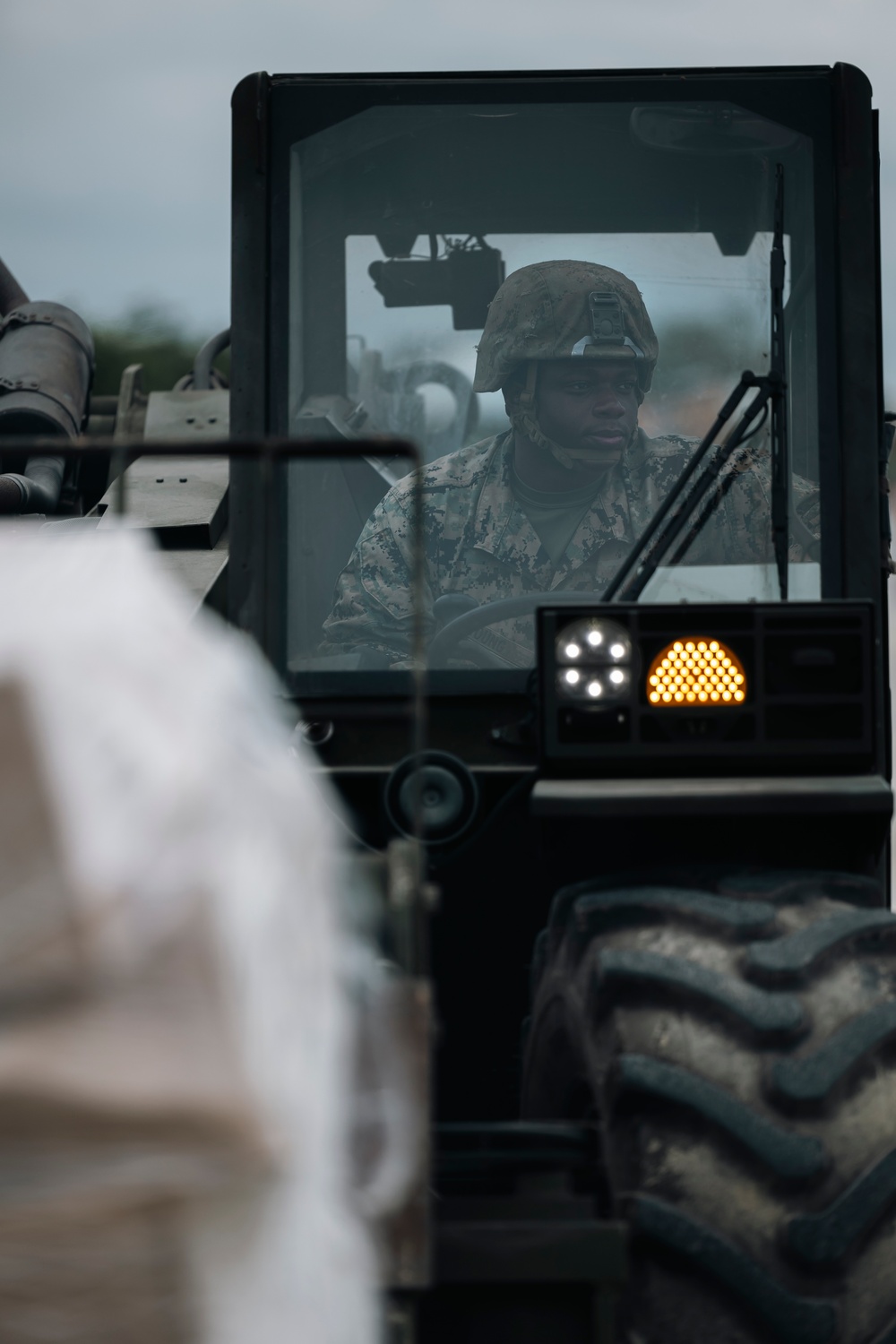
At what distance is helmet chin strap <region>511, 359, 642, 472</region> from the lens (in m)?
3.41

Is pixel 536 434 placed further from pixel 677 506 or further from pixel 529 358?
pixel 677 506

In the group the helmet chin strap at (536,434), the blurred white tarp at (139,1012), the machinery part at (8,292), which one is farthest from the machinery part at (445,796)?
the machinery part at (8,292)

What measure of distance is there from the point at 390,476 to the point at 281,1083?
2.11m

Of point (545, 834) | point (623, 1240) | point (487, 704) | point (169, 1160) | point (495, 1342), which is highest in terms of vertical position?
point (487, 704)

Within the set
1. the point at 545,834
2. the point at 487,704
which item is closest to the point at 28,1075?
the point at 545,834

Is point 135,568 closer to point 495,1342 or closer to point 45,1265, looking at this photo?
point 45,1265

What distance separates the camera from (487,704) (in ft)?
10.9

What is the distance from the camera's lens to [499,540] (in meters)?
3.40

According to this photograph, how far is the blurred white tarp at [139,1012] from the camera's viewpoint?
4.72 feet

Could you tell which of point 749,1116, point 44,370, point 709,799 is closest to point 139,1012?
point 749,1116

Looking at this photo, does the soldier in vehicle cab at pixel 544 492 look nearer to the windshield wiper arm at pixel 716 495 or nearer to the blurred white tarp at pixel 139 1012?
the windshield wiper arm at pixel 716 495

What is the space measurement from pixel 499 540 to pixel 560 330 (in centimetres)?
44

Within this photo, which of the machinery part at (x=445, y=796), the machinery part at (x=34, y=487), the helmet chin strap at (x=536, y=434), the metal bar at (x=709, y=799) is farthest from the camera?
the machinery part at (x=34, y=487)

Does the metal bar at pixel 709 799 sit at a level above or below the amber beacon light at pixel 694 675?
below
